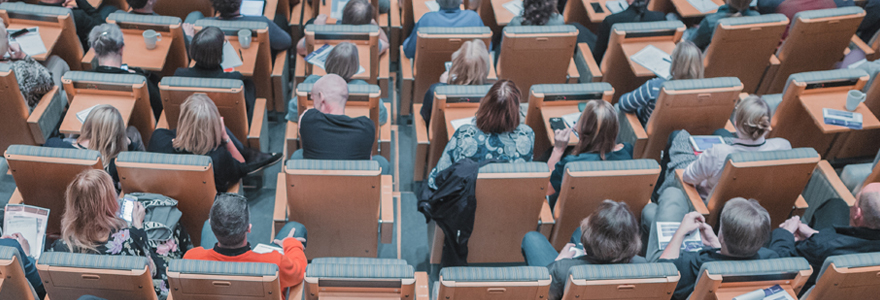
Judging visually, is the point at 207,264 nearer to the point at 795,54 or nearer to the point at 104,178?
the point at 104,178

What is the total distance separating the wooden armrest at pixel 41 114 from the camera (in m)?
4.02

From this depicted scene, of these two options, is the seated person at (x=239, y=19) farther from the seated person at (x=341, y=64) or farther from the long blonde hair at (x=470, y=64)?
the long blonde hair at (x=470, y=64)

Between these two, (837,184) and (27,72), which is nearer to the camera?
(837,184)

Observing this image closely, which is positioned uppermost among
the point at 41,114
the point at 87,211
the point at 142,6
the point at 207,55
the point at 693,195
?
the point at 87,211

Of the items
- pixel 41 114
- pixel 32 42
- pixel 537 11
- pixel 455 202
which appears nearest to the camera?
pixel 455 202

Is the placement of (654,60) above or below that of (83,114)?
below

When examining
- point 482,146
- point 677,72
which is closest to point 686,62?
point 677,72

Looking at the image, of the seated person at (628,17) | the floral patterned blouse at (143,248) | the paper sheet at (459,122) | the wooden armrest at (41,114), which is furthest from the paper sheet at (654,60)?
the wooden armrest at (41,114)

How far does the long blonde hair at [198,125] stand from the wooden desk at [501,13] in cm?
244

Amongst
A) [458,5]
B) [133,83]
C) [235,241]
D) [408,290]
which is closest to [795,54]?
[458,5]

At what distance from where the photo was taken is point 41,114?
160 inches

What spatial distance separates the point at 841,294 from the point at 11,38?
4801 millimetres

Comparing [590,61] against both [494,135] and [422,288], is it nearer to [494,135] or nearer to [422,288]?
[494,135]

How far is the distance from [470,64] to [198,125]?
62.7 inches
